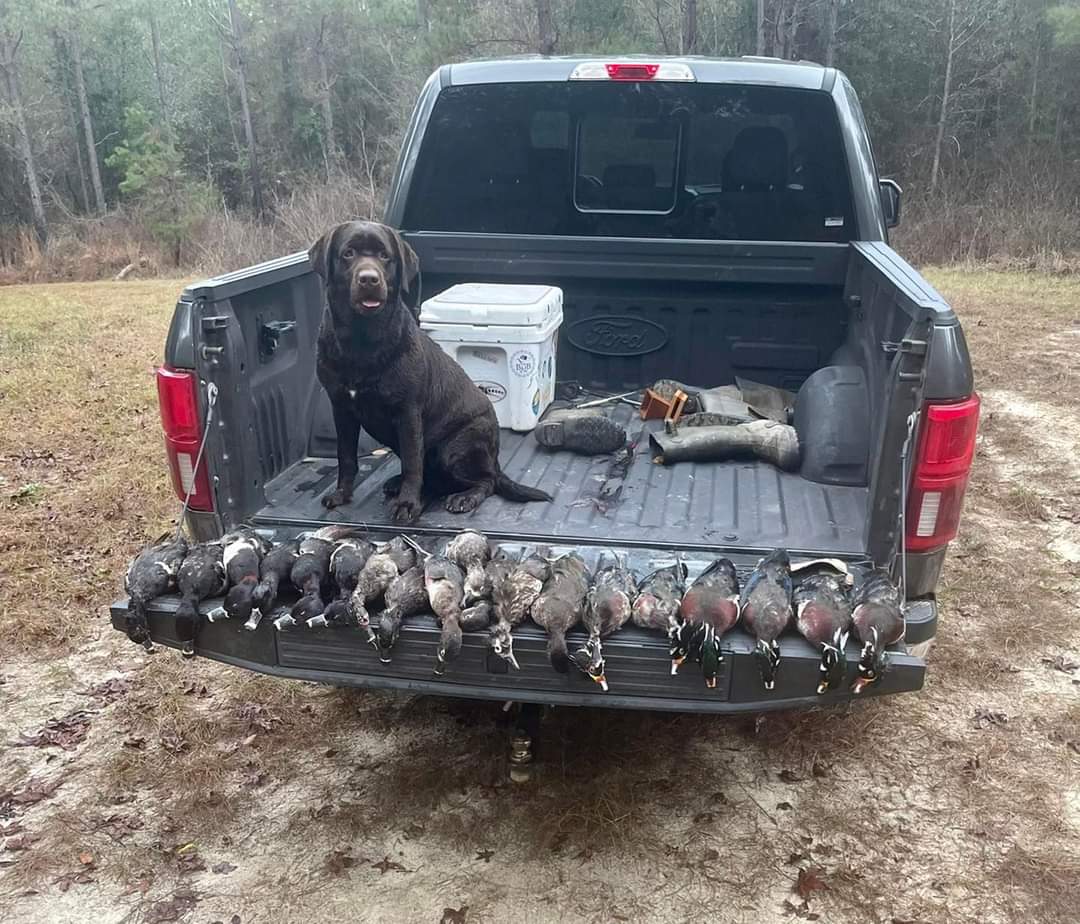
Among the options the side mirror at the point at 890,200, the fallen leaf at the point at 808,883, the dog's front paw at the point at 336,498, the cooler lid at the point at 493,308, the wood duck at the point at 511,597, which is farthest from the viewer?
the side mirror at the point at 890,200

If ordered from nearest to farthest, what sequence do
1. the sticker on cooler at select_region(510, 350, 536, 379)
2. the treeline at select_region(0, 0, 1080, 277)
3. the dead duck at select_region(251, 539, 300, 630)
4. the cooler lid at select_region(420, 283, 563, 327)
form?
the dead duck at select_region(251, 539, 300, 630)
the cooler lid at select_region(420, 283, 563, 327)
the sticker on cooler at select_region(510, 350, 536, 379)
the treeline at select_region(0, 0, 1080, 277)

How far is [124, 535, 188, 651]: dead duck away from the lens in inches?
114

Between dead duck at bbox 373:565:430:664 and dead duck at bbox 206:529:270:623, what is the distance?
0.41 meters

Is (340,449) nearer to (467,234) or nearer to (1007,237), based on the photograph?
(467,234)

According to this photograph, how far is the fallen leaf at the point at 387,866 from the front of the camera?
120 inches

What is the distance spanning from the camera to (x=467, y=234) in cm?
479

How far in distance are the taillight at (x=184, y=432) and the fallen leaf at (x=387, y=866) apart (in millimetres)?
1318

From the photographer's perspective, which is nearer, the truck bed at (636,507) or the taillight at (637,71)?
the truck bed at (636,507)

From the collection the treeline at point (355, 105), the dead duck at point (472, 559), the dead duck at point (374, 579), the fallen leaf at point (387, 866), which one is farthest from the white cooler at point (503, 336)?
the treeline at point (355, 105)

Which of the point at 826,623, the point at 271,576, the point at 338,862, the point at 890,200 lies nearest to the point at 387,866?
the point at 338,862

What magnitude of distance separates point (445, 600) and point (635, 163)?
284 cm

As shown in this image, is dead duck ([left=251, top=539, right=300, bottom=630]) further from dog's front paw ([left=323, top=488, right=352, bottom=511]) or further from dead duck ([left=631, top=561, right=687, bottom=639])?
dead duck ([left=631, top=561, right=687, bottom=639])

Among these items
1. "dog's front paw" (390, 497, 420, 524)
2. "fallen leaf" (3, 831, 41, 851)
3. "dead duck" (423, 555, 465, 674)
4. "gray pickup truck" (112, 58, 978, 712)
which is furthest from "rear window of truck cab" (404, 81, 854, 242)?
"fallen leaf" (3, 831, 41, 851)

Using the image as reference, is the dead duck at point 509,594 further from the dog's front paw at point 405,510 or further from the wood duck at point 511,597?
the dog's front paw at point 405,510
